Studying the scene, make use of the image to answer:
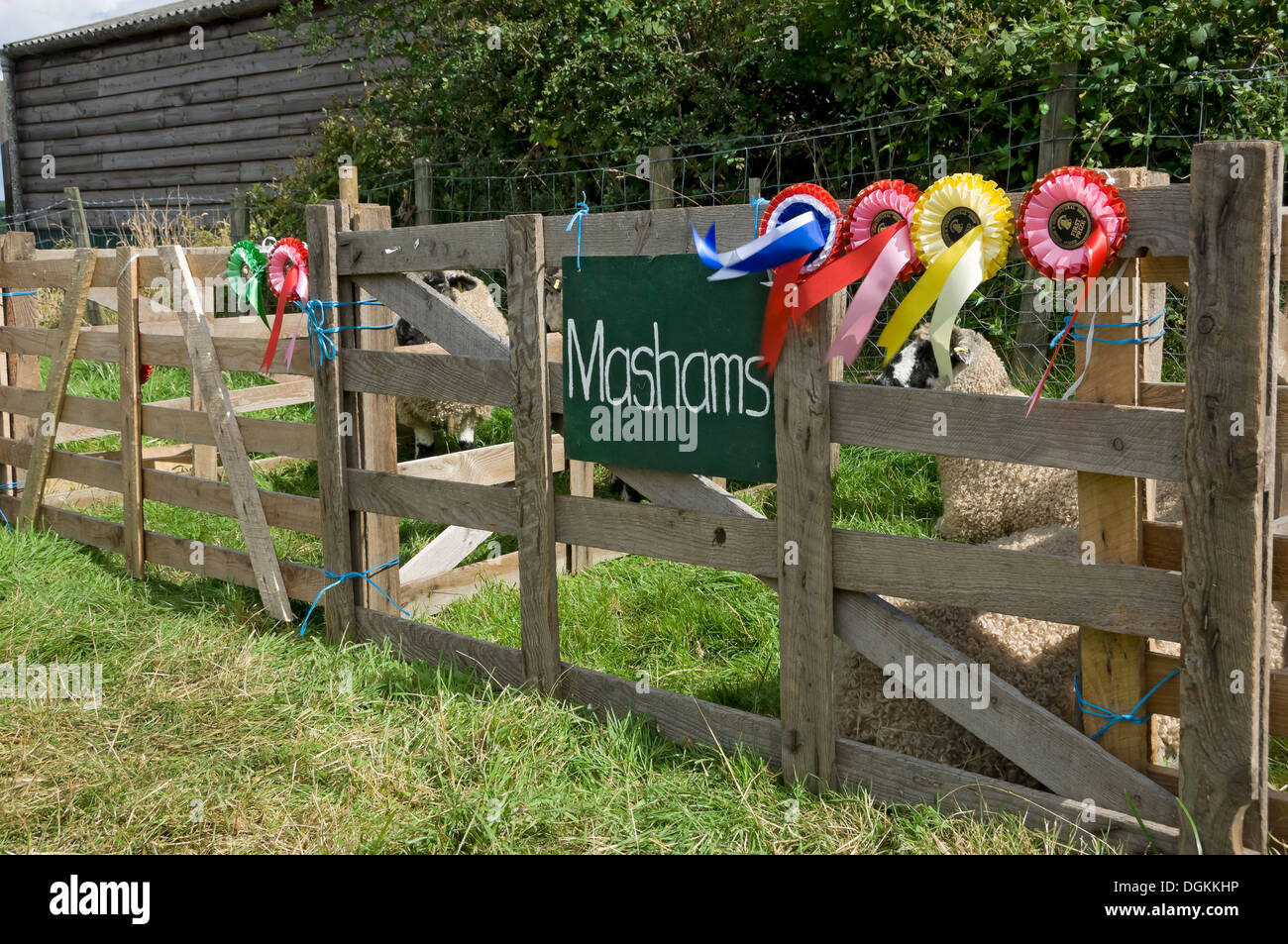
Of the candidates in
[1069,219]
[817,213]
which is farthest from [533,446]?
[1069,219]

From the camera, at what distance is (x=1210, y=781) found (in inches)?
100

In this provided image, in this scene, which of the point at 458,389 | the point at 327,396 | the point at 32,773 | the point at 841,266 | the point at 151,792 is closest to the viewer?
the point at 841,266

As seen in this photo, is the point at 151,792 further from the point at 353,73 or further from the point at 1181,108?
the point at 353,73

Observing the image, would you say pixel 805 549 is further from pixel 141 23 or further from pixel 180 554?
pixel 141 23

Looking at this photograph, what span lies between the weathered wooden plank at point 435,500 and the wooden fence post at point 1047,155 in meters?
3.44

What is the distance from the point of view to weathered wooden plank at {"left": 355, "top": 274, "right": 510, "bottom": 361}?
4.07m

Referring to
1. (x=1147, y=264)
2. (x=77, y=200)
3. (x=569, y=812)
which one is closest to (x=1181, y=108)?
(x=1147, y=264)

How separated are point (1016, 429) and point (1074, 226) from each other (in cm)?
52

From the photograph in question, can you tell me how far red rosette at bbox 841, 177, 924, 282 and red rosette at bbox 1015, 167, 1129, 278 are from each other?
0.34 meters

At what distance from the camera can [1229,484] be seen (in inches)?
96.0

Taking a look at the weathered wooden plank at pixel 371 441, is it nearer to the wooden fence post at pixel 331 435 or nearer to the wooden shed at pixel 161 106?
the wooden fence post at pixel 331 435

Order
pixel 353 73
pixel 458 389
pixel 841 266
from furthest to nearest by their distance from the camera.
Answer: pixel 353 73, pixel 458 389, pixel 841 266

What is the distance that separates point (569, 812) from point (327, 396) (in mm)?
2275

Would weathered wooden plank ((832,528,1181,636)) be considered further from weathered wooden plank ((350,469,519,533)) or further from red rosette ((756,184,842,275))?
weathered wooden plank ((350,469,519,533))
